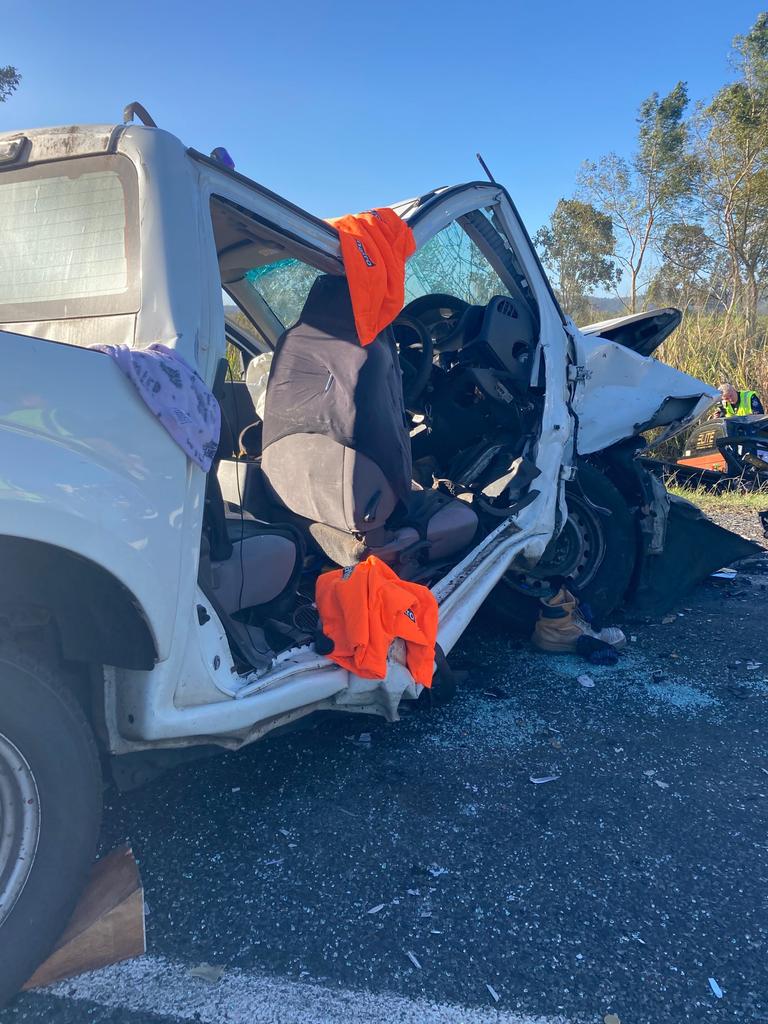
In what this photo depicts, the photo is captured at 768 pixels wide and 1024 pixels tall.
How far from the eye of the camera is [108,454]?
5.72ft

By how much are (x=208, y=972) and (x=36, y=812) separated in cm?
63

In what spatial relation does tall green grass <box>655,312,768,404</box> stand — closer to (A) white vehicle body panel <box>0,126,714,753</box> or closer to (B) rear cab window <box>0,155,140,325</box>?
(A) white vehicle body panel <box>0,126,714,753</box>

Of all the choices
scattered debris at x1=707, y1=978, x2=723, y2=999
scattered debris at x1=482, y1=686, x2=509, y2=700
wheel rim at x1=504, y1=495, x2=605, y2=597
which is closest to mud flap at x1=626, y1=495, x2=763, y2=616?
wheel rim at x1=504, y1=495, x2=605, y2=597

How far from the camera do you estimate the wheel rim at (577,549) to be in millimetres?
4355

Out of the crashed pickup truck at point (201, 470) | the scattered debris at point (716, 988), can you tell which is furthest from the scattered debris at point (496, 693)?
the scattered debris at point (716, 988)

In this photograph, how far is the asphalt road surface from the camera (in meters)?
1.79

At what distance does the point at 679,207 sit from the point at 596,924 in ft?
79.5

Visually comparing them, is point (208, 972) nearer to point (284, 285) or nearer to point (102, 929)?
point (102, 929)

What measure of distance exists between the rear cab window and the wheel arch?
30.5 inches

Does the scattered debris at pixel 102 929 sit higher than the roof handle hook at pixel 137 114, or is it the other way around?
the roof handle hook at pixel 137 114

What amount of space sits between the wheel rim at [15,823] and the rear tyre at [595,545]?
3032 millimetres

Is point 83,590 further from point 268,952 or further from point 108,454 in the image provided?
point 268,952

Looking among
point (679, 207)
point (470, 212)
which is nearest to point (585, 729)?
point (470, 212)

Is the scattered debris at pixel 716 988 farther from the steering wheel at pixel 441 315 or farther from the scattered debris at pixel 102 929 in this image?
the steering wheel at pixel 441 315
